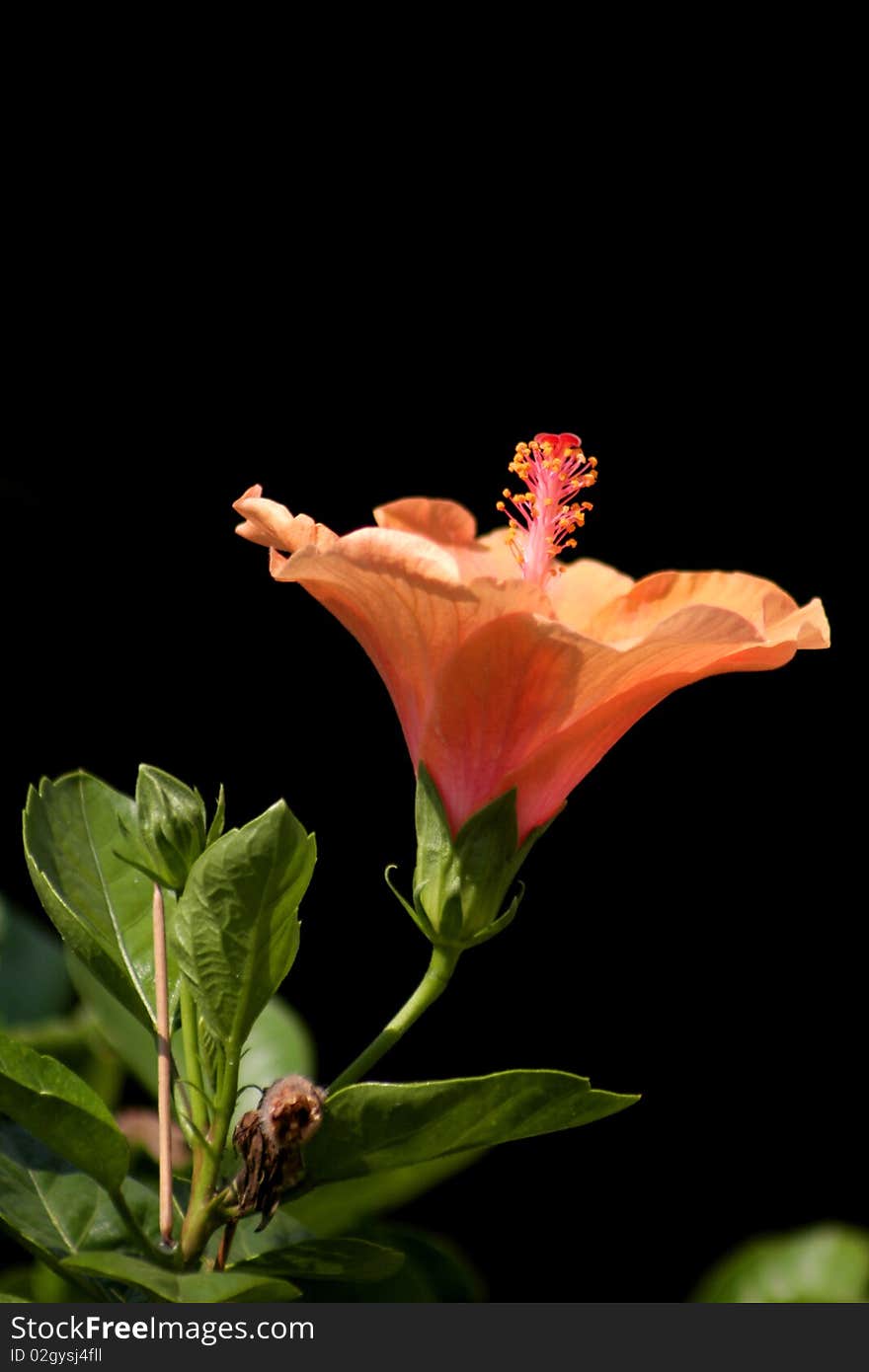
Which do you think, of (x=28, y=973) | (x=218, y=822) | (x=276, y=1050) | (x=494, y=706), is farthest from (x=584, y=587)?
(x=28, y=973)

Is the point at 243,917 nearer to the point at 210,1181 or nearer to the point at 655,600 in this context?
the point at 210,1181

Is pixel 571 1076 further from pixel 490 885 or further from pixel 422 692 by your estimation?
pixel 422 692

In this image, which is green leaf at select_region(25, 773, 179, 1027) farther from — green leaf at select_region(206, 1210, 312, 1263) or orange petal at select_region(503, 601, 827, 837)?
orange petal at select_region(503, 601, 827, 837)

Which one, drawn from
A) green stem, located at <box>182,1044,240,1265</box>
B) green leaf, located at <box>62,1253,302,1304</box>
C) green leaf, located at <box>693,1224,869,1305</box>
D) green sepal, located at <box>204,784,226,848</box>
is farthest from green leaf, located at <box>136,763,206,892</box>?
green leaf, located at <box>693,1224,869,1305</box>

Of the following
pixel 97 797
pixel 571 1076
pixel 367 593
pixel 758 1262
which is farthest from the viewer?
pixel 758 1262

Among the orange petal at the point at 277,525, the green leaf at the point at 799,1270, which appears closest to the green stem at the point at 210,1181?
the orange petal at the point at 277,525

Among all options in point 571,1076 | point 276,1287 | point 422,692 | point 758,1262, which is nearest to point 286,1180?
point 276,1287
